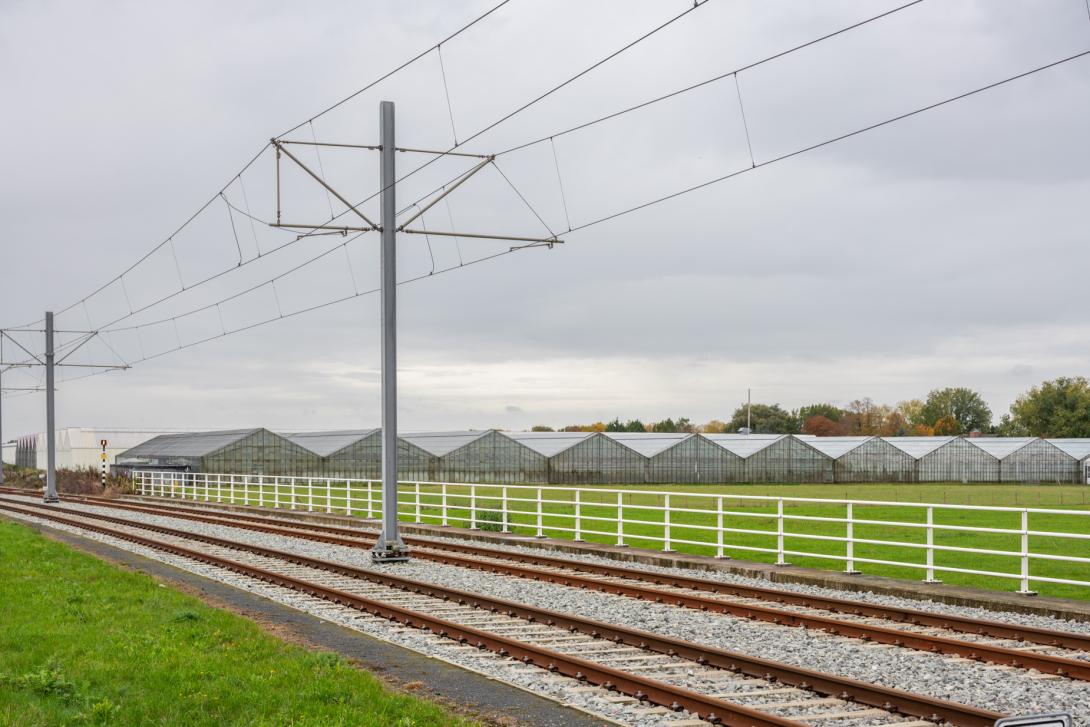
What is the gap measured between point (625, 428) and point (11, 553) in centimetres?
13660

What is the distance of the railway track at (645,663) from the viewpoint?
9539mm

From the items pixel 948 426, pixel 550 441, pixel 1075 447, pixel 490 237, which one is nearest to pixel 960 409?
pixel 948 426

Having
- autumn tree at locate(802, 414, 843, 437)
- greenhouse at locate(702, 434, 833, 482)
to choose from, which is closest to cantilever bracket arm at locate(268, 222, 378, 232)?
greenhouse at locate(702, 434, 833, 482)

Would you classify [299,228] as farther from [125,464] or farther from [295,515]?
[125,464]

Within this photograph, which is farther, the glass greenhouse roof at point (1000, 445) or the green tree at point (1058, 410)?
the green tree at point (1058, 410)

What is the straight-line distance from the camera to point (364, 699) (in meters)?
10.1

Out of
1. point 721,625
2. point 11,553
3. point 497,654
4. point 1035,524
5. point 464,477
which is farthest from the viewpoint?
point 464,477

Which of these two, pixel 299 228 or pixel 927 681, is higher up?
pixel 299 228

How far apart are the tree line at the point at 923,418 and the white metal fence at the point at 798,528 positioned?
9516cm

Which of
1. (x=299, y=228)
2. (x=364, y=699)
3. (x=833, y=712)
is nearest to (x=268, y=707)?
(x=364, y=699)

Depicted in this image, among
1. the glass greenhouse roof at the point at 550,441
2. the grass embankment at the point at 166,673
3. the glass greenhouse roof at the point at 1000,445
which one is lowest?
the glass greenhouse roof at the point at 1000,445

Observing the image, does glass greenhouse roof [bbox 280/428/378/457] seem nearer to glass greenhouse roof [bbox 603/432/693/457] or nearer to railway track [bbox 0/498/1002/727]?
glass greenhouse roof [bbox 603/432/693/457]

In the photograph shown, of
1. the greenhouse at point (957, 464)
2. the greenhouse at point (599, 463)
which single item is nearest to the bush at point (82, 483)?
A: the greenhouse at point (599, 463)

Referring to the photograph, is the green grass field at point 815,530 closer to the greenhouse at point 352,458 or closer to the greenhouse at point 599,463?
the greenhouse at point 352,458
